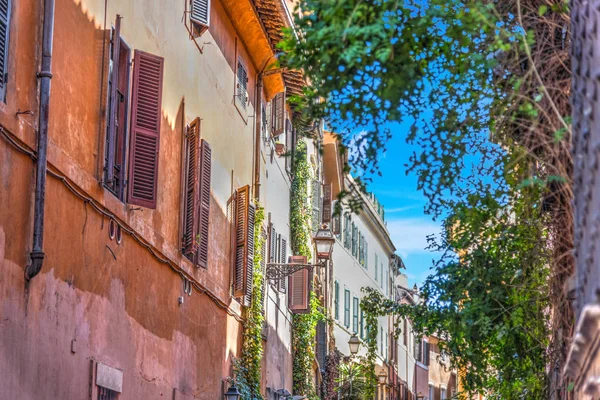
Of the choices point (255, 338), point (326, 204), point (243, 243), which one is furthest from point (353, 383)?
point (243, 243)

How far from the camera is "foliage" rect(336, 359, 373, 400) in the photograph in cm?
3598

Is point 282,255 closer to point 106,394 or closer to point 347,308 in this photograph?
point 106,394

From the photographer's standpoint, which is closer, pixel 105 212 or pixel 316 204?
pixel 105 212

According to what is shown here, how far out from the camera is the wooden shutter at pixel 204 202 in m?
17.5

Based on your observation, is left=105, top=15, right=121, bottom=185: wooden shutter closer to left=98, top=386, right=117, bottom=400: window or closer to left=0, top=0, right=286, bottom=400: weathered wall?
left=0, top=0, right=286, bottom=400: weathered wall

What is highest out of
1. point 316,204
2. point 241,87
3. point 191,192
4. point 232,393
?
point 316,204

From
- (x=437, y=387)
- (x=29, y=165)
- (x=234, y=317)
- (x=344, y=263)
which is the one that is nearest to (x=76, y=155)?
(x=29, y=165)

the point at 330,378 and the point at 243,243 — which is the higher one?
the point at 243,243

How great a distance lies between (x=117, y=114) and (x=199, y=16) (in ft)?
16.8

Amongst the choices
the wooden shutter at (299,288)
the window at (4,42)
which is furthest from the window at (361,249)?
the window at (4,42)

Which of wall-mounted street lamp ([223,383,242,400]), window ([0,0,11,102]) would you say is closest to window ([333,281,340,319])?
wall-mounted street lamp ([223,383,242,400])

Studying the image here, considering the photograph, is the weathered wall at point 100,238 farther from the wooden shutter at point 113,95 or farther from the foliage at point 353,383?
the foliage at point 353,383

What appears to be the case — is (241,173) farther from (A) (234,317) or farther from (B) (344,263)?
(B) (344,263)

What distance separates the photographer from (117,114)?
13312 millimetres
